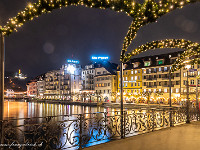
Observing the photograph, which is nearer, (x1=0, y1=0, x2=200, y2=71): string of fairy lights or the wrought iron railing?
(x1=0, y1=0, x2=200, y2=71): string of fairy lights

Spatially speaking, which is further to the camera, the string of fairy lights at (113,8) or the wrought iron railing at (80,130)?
the wrought iron railing at (80,130)

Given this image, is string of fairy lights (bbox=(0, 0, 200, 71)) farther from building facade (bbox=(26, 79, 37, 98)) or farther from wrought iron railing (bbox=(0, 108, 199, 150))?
building facade (bbox=(26, 79, 37, 98))

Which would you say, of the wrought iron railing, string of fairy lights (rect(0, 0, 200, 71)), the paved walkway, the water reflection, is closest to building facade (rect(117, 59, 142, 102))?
the water reflection

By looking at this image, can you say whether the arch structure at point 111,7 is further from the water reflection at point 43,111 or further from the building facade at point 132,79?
the building facade at point 132,79

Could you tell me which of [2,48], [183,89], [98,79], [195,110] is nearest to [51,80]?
[98,79]

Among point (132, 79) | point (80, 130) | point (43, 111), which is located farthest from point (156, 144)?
point (132, 79)

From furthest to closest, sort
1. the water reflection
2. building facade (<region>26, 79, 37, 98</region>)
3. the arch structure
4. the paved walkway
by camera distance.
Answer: building facade (<region>26, 79, 37, 98</region>)
the water reflection
the paved walkway
the arch structure

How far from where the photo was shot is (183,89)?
51000mm

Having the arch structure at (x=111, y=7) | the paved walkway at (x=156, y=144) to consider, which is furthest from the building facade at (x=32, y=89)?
the arch structure at (x=111, y=7)

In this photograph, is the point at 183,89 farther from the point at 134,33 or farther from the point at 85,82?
the point at 134,33

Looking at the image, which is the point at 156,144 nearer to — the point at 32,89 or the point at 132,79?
the point at 132,79

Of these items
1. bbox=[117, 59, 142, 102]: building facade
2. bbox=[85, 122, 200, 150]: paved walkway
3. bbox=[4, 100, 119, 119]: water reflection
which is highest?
bbox=[117, 59, 142, 102]: building facade

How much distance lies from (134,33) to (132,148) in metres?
3.87

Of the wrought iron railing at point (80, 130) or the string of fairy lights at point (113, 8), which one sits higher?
the string of fairy lights at point (113, 8)
